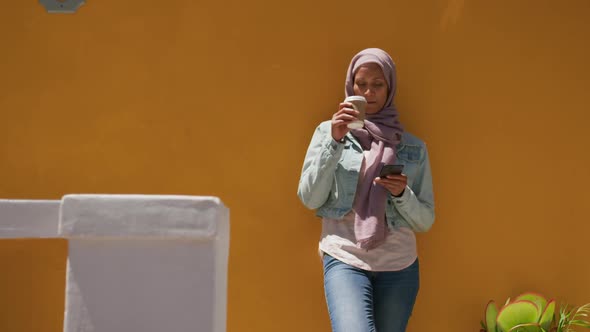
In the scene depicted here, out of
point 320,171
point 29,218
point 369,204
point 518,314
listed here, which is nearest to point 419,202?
point 369,204

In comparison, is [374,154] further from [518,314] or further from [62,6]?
[62,6]

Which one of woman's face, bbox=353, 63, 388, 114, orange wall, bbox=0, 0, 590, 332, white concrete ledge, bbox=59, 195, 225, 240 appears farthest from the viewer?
orange wall, bbox=0, 0, 590, 332

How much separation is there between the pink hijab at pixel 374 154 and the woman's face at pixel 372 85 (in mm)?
22

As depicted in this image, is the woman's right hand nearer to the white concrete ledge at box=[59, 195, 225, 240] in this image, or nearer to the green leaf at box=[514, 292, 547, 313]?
the white concrete ledge at box=[59, 195, 225, 240]

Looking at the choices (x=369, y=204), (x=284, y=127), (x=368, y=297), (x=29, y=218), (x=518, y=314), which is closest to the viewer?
(x=29, y=218)

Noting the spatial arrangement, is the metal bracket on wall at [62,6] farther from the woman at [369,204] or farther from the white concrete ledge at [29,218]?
the white concrete ledge at [29,218]

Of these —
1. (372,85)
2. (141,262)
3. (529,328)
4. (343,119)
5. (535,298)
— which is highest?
(372,85)

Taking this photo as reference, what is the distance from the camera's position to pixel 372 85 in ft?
9.48

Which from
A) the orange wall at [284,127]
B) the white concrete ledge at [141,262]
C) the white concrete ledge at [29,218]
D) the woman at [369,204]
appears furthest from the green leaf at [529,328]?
A: the white concrete ledge at [29,218]

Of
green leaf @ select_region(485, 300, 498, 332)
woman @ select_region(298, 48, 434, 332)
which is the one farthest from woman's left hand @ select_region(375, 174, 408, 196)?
green leaf @ select_region(485, 300, 498, 332)

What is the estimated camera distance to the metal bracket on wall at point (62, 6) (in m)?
3.30

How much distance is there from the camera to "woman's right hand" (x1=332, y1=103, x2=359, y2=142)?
2570mm

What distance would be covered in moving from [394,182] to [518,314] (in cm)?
87

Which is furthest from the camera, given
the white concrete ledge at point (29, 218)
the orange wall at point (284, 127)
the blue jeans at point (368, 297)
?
the orange wall at point (284, 127)
